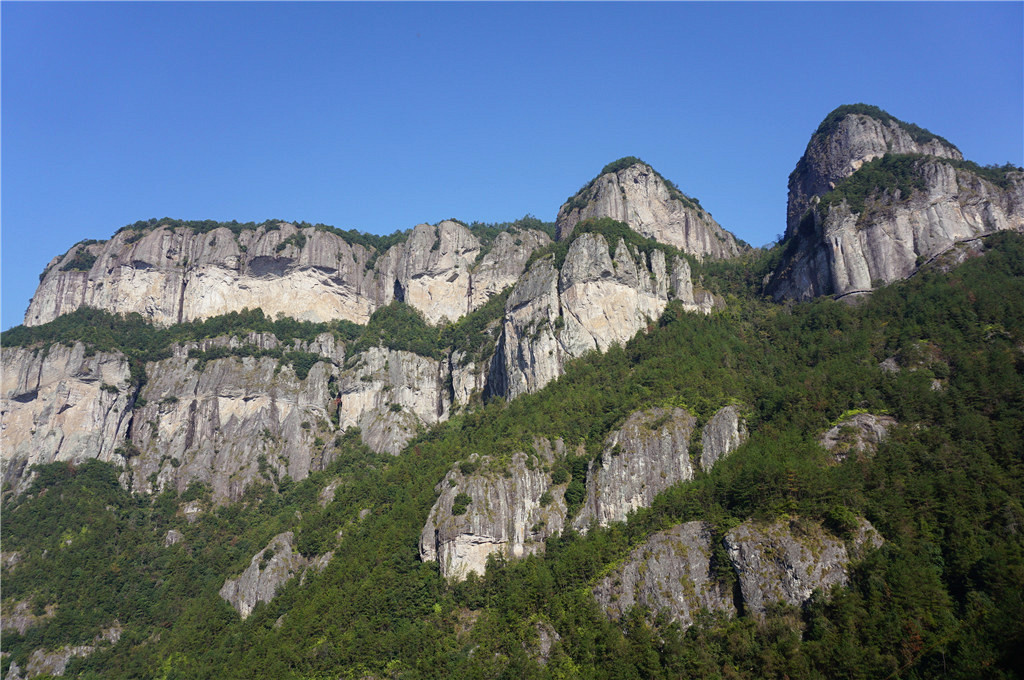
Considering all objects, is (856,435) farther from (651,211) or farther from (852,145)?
(651,211)

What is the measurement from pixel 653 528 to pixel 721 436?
1279cm

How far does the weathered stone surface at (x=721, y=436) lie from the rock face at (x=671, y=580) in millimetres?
10599

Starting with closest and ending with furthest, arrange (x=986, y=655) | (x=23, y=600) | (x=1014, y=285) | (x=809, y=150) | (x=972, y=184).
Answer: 1. (x=986, y=655)
2. (x=1014, y=285)
3. (x=23, y=600)
4. (x=972, y=184)
5. (x=809, y=150)

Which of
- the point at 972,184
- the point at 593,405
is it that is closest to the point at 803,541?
the point at 593,405

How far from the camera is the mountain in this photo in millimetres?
54594

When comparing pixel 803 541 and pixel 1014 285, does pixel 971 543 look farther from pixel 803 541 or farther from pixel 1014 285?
pixel 1014 285

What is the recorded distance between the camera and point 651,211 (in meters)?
132

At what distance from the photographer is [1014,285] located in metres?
75.1

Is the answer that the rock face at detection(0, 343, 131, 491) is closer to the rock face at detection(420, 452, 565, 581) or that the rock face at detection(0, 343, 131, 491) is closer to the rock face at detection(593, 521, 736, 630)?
the rock face at detection(420, 452, 565, 581)

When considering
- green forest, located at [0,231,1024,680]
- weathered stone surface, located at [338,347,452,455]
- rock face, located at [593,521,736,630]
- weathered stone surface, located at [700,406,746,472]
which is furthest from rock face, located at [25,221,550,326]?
rock face, located at [593,521,736,630]

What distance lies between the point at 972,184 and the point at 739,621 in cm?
6795

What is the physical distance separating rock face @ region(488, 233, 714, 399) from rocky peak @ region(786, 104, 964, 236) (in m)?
33.6

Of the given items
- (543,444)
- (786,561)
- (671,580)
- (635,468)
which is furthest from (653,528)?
(543,444)

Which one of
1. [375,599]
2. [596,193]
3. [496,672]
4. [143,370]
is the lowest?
[496,672]
